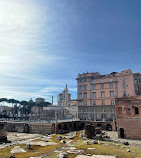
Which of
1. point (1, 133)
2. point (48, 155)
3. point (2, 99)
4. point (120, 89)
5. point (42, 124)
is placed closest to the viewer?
point (48, 155)

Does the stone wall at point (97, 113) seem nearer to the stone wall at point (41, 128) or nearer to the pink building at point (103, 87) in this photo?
the pink building at point (103, 87)

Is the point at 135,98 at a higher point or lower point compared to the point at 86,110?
higher

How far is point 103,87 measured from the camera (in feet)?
176

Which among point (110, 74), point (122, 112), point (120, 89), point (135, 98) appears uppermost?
point (110, 74)

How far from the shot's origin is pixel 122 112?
104 ft

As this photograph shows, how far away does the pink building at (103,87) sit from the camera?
4928 centimetres

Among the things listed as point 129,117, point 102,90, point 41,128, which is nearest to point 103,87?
point 102,90

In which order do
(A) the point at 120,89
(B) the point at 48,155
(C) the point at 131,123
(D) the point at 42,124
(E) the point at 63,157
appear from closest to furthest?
(E) the point at 63,157 → (B) the point at 48,155 → (C) the point at 131,123 → (D) the point at 42,124 → (A) the point at 120,89

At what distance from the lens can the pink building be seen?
49281 millimetres

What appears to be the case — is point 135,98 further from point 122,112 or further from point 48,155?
point 48,155

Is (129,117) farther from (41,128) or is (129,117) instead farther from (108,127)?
(41,128)

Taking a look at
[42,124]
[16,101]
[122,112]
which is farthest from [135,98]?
[16,101]

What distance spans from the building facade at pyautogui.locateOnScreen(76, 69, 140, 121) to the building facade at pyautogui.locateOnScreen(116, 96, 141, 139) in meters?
17.8

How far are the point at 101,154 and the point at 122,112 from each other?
51.7 ft
